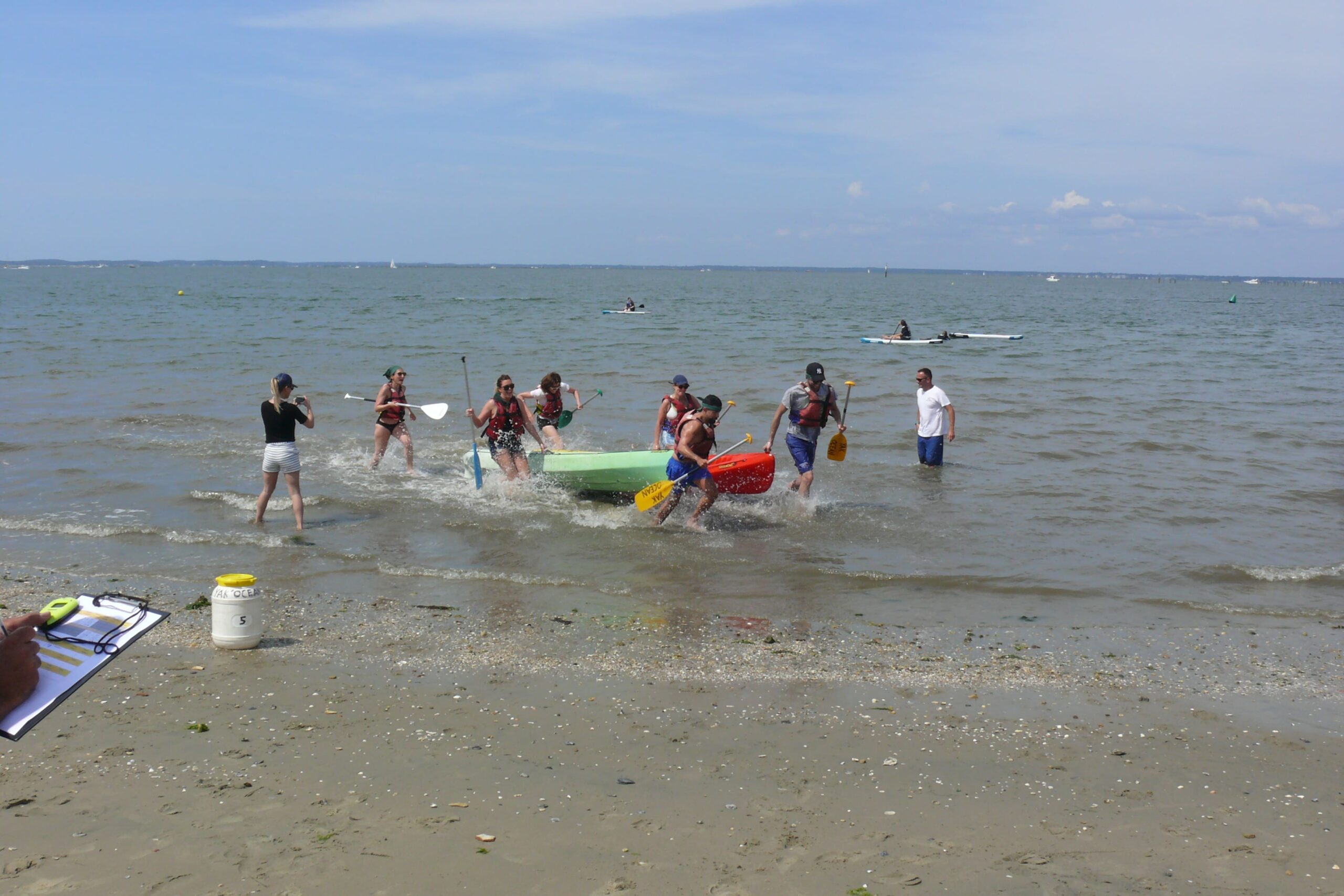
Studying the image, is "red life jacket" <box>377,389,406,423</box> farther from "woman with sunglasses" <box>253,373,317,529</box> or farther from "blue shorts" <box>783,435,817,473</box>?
"blue shorts" <box>783,435,817,473</box>

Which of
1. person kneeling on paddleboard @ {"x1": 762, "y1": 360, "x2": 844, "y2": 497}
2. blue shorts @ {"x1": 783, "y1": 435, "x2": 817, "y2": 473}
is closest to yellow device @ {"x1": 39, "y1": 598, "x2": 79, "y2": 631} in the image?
person kneeling on paddleboard @ {"x1": 762, "y1": 360, "x2": 844, "y2": 497}

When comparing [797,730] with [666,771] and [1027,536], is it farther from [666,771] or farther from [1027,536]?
[1027,536]

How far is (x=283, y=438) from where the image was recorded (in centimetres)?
1013

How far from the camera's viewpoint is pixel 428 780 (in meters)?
4.89

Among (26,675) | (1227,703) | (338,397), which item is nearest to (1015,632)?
(1227,703)

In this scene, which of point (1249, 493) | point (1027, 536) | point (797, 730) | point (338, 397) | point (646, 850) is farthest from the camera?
point (338, 397)

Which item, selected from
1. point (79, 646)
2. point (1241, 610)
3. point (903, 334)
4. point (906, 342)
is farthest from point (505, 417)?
Answer: point (903, 334)

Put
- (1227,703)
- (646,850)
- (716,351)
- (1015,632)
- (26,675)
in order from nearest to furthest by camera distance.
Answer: (26,675) < (646,850) < (1227,703) < (1015,632) < (716,351)

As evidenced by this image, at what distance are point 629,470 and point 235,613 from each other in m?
5.62

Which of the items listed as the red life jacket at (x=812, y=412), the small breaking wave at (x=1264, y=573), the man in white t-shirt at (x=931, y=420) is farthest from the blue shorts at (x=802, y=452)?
the small breaking wave at (x=1264, y=573)

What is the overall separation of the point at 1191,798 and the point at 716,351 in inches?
1172

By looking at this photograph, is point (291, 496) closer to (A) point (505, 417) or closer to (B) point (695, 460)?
(A) point (505, 417)

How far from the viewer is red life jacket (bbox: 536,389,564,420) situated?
1273cm

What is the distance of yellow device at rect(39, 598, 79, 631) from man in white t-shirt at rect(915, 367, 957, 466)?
11.4 meters
